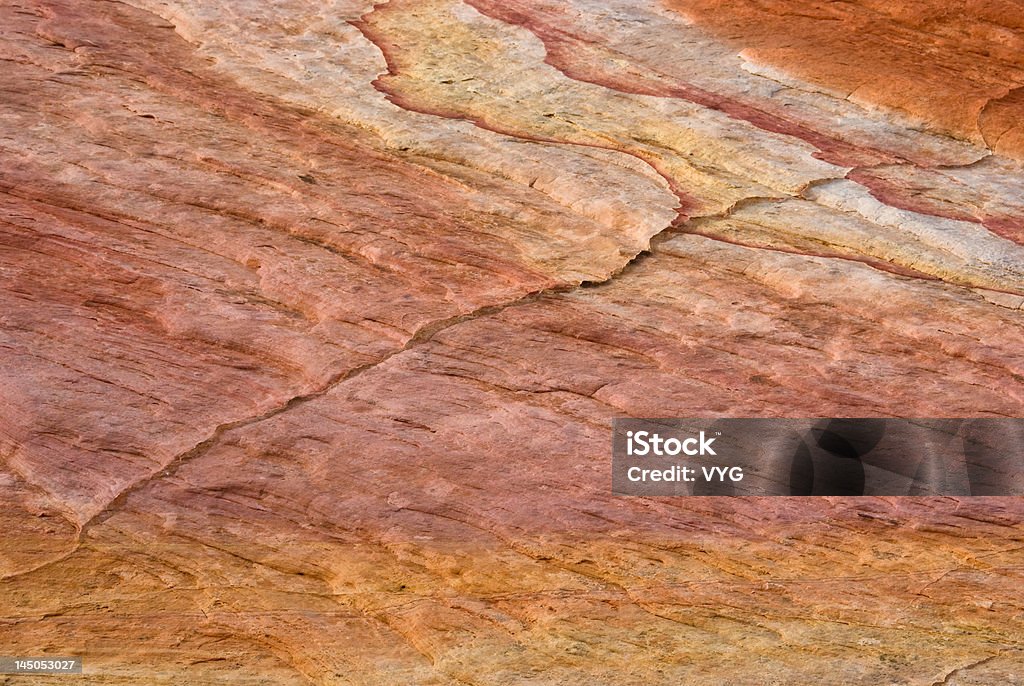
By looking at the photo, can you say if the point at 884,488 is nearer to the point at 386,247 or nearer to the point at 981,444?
the point at 981,444

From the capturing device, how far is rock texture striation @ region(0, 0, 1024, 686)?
363 cm

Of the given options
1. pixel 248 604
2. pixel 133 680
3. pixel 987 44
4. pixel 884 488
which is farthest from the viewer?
pixel 987 44

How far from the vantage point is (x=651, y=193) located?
5.70 meters

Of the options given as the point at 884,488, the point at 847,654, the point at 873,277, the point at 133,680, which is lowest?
the point at 133,680

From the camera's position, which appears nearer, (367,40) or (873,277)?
(873,277)

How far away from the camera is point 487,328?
4.79 m

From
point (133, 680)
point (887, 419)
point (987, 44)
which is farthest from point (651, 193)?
point (133, 680)

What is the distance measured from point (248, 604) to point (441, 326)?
1470 millimetres

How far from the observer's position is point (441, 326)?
4789 millimetres

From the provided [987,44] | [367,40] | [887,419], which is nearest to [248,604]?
[887,419]

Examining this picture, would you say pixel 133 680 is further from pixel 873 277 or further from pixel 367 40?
pixel 367 40

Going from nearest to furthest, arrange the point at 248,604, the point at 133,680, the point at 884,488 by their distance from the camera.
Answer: the point at 133,680 < the point at 248,604 < the point at 884,488

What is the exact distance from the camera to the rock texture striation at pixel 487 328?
3635 mm

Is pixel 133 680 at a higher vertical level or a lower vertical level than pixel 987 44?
lower
